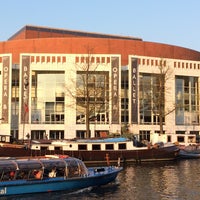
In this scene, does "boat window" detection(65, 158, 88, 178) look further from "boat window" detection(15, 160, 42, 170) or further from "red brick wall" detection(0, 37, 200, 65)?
"red brick wall" detection(0, 37, 200, 65)

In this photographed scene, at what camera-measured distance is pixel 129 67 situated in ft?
238

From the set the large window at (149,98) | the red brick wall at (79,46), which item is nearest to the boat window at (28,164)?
the large window at (149,98)

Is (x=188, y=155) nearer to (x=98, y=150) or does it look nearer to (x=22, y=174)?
(x=98, y=150)

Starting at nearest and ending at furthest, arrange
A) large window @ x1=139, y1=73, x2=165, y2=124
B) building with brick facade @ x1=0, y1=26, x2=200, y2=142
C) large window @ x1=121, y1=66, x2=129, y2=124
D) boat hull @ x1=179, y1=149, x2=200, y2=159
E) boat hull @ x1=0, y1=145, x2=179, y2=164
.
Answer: boat hull @ x1=0, y1=145, x2=179, y2=164, boat hull @ x1=179, y1=149, x2=200, y2=159, building with brick facade @ x1=0, y1=26, x2=200, y2=142, large window @ x1=139, y1=73, x2=165, y2=124, large window @ x1=121, y1=66, x2=129, y2=124

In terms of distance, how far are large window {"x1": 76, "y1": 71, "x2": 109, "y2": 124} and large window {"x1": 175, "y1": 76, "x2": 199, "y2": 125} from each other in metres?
14.9

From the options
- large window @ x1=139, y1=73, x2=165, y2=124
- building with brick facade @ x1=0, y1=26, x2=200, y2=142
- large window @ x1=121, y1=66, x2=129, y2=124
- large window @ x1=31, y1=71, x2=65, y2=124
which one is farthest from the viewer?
large window @ x1=121, y1=66, x2=129, y2=124

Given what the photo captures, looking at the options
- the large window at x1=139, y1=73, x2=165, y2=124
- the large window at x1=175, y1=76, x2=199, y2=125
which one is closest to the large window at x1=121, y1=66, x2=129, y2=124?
the large window at x1=139, y1=73, x2=165, y2=124

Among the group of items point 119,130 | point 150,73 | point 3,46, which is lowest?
point 119,130

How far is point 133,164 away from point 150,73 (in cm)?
3153

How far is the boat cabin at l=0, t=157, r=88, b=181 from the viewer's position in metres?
26.0

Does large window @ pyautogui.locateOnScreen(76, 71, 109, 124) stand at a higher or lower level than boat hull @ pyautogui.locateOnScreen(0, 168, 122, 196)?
higher

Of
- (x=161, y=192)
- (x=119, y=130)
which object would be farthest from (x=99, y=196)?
(x=119, y=130)

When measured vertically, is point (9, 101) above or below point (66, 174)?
above

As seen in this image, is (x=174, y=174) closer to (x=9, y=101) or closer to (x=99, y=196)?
(x=99, y=196)
